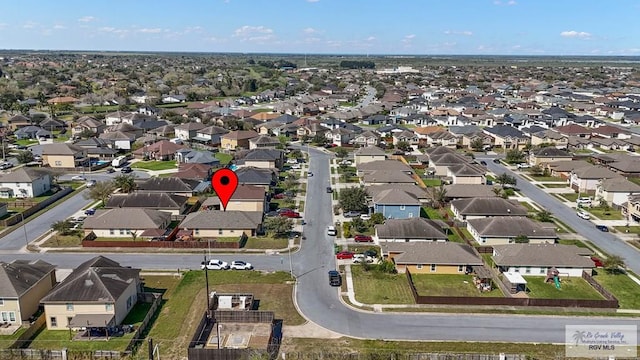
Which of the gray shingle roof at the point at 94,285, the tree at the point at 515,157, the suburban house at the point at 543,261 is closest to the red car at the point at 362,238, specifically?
the suburban house at the point at 543,261

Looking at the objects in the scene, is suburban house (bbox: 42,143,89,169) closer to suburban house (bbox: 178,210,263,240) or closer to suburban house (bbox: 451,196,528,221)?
suburban house (bbox: 178,210,263,240)

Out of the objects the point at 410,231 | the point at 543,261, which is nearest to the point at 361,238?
the point at 410,231

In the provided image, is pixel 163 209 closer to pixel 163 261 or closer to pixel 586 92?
pixel 163 261

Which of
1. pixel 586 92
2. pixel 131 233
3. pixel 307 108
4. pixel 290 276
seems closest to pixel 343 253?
pixel 290 276

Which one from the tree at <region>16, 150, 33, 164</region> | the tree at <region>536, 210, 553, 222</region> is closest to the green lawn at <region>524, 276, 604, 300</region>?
the tree at <region>536, 210, 553, 222</region>

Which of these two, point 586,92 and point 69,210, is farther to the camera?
point 586,92
